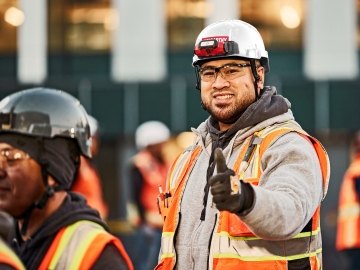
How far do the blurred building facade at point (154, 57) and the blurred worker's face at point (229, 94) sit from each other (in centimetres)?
1635

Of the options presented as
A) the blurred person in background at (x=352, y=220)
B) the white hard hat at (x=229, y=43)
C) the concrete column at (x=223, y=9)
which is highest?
the concrete column at (x=223, y=9)

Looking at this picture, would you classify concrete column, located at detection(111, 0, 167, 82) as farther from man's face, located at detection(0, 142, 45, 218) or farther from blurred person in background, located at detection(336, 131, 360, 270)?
man's face, located at detection(0, 142, 45, 218)

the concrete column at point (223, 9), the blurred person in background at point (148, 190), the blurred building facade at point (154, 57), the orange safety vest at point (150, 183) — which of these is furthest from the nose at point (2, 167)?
the concrete column at point (223, 9)

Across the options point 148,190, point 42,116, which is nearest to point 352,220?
point 148,190

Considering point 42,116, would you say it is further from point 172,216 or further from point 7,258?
point 7,258

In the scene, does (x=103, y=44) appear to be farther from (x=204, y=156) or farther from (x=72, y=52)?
(x=204, y=156)

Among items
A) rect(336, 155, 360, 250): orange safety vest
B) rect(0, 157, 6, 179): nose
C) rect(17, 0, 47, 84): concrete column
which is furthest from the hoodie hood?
rect(17, 0, 47, 84): concrete column

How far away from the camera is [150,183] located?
12484 mm

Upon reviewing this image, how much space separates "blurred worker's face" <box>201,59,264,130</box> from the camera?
5133 mm

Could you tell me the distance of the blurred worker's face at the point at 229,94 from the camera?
16.8 ft

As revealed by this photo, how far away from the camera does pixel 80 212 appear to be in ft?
15.0

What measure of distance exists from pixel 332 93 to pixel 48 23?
566 cm

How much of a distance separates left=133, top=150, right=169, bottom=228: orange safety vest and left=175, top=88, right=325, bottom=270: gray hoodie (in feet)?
22.2

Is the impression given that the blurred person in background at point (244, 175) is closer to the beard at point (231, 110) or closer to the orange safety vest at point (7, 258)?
the beard at point (231, 110)
